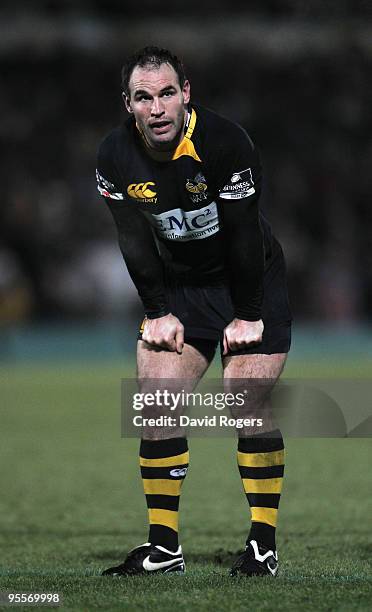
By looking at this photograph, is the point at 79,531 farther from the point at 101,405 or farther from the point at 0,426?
the point at 101,405

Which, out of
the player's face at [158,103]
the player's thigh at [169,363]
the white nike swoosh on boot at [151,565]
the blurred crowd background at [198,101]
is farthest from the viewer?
the blurred crowd background at [198,101]

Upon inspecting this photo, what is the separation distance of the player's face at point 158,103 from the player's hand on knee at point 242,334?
0.72 metres

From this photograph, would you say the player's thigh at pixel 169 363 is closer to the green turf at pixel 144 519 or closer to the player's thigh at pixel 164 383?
the player's thigh at pixel 164 383

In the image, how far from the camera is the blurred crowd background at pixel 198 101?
55.9 ft

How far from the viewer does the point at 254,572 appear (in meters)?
4.51

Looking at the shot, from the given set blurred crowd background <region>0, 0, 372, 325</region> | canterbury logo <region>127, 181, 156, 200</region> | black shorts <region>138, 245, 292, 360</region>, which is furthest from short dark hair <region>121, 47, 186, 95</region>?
blurred crowd background <region>0, 0, 372, 325</region>

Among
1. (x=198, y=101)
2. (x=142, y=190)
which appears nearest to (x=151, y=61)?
(x=142, y=190)

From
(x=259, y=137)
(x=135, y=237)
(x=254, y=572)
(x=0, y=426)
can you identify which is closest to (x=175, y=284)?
(x=135, y=237)

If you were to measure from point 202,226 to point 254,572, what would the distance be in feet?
4.20

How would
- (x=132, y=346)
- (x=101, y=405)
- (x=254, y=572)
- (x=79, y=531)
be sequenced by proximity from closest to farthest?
(x=254, y=572) → (x=79, y=531) → (x=101, y=405) → (x=132, y=346)

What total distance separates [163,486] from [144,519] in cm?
182

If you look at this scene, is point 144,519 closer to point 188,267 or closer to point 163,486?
point 163,486

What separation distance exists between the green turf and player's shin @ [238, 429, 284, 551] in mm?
205

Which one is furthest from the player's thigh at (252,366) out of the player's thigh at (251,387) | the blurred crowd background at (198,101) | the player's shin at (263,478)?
the blurred crowd background at (198,101)
